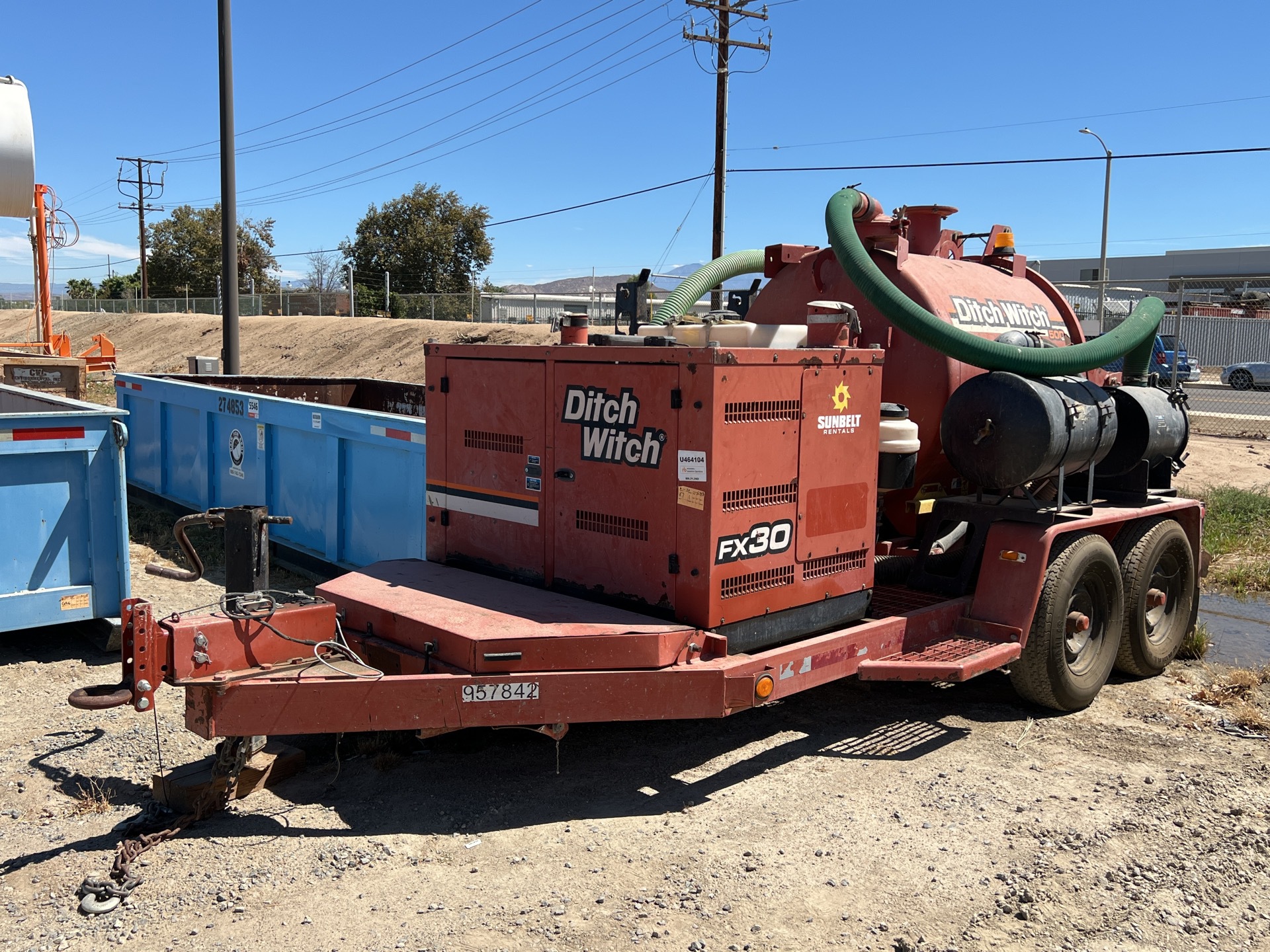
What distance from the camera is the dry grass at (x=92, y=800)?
15.0ft

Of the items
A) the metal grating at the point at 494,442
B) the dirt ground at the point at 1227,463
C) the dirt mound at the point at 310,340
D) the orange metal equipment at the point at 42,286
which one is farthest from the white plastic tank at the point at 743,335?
the dirt mound at the point at 310,340

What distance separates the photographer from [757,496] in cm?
478

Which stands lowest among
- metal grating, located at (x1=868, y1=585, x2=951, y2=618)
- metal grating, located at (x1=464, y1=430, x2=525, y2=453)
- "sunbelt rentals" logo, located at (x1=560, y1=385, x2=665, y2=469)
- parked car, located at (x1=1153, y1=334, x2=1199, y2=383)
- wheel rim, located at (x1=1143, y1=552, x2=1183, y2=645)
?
wheel rim, located at (x1=1143, y1=552, x2=1183, y2=645)

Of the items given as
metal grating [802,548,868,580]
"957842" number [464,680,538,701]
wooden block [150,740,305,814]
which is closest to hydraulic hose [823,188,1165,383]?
metal grating [802,548,868,580]

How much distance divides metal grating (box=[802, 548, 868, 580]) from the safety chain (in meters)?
2.59

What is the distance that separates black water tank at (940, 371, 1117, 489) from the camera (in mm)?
5637

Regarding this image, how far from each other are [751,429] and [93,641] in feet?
14.9

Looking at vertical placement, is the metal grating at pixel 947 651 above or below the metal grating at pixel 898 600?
below

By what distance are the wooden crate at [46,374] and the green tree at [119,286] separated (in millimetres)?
65458

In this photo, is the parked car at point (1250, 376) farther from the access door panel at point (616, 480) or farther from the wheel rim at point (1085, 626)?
the access door panel at point (616, 480)

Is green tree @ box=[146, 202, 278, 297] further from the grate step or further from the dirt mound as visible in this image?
the grate step

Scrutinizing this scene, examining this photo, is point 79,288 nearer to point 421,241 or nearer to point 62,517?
point 421,241

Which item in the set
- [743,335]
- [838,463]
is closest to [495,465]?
[743,335]

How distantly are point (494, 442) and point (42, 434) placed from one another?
2.86 m
